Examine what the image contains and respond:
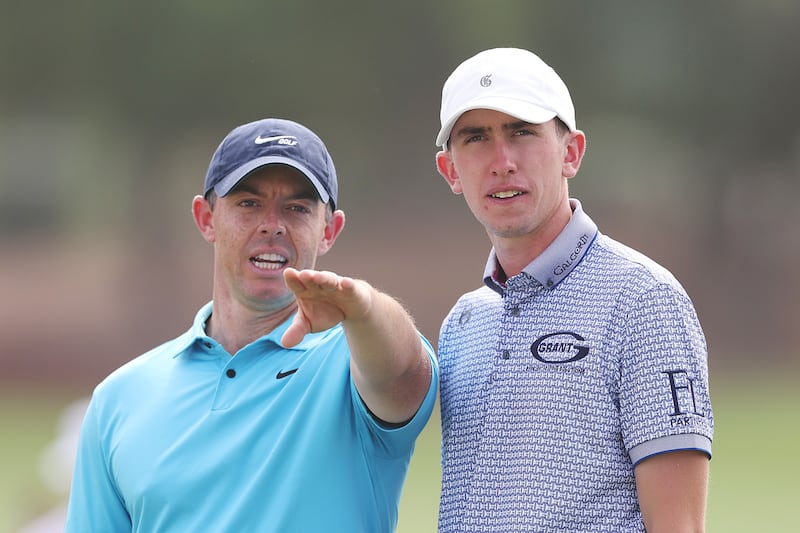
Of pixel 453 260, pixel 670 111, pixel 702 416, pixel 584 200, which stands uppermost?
pixel 670 111

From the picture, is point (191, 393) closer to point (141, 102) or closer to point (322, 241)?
point (322, 241)

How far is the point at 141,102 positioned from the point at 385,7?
5.14 metres

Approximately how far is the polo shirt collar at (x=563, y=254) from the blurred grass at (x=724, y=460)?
21.0 ft

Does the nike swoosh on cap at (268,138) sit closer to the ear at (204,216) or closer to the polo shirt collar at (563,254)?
the ear at (204,216)

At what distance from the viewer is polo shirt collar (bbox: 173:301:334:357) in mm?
3119

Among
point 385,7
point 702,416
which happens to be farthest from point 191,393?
point 385,7

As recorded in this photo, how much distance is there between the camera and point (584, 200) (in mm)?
24953

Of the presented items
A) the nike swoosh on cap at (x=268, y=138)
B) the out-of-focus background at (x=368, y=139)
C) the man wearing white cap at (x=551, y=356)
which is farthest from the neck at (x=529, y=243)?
the out-of-focus background at (x=368, y=139)

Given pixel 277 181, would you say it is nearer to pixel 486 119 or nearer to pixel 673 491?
pixel 486 119

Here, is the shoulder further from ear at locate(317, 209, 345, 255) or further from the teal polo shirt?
ear at locate(317, 209, 345, 255)

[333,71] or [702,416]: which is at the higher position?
[333,71]

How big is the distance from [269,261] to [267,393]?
1.18 feet

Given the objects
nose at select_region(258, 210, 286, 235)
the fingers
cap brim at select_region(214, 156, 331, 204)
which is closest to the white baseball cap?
cap brim at select_region(214, 156, 331, 204)

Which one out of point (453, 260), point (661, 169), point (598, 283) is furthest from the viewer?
point (661, 169)
